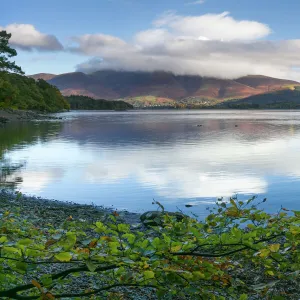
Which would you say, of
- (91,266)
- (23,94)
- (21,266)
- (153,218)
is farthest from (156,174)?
(23,94)

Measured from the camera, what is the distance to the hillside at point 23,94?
3268 inches

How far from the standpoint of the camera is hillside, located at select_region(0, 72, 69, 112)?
83000 mm

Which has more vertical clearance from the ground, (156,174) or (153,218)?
(153,218)

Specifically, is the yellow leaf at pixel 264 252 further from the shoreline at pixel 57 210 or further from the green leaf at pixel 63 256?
the shoreline at pixel 57 210

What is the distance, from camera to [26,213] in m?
17.0

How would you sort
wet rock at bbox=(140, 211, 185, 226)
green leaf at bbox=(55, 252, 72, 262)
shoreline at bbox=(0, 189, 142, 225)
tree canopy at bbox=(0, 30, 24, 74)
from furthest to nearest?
1. tree canopy at bbox=(0, 30, 24, 74)
2. shoreline at bbox=(0, 189, 142, 225)
3. wet rock at bbox=(140, 211, 185, 226)
4. green leaf at bbox=(55, 252, 72, 262)

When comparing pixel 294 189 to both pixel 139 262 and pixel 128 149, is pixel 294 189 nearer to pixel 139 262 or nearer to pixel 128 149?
pixel 139 262

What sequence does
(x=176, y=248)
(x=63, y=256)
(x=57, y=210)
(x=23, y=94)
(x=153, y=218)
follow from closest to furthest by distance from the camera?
(x=63, y=256) < (x=176, y=248) < (x=153, y=218) < (x=57, y=210) < (x=23, y=94)

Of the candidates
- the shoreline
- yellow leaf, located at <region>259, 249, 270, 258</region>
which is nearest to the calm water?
the shoreline

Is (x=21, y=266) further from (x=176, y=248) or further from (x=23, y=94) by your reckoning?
(x=23, y=94)

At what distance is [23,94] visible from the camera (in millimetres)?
143375

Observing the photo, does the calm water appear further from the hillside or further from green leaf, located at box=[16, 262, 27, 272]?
the hillside

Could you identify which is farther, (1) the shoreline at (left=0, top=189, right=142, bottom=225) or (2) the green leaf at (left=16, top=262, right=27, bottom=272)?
(1) the shoreline at (left=0, top=189, right=142, bottom=225)

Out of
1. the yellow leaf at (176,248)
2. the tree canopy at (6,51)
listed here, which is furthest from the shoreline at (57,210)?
the tree canopy at (6,51)
